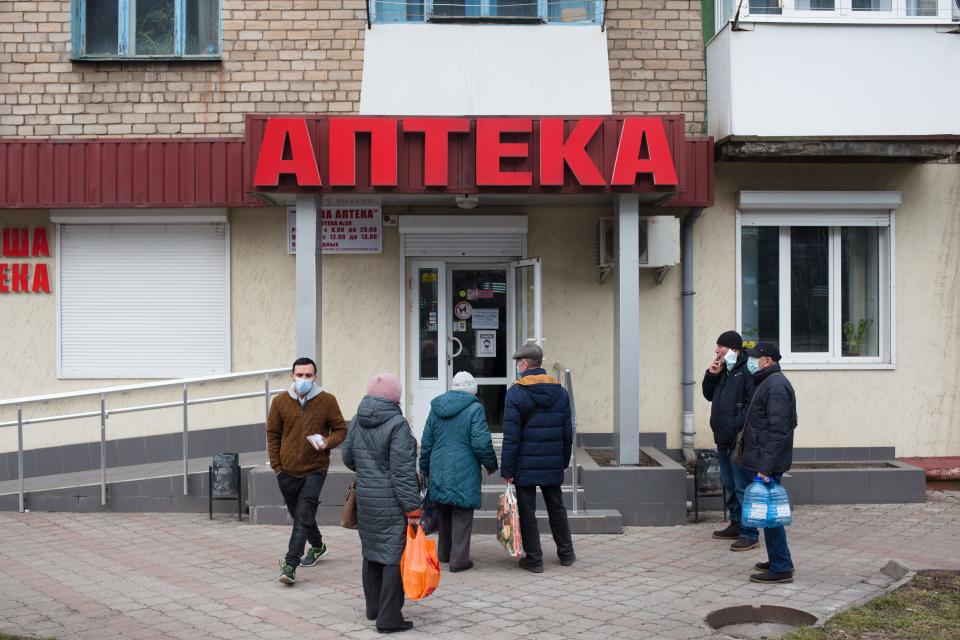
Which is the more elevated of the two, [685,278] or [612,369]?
[685,278]

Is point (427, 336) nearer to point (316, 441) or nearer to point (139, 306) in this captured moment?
point (139, 306)

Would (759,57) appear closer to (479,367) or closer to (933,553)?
(479,367)

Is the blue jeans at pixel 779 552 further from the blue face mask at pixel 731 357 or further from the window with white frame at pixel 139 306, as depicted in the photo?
the window with white frame at pixel 139 306

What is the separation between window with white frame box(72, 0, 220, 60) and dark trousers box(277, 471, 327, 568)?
592cm

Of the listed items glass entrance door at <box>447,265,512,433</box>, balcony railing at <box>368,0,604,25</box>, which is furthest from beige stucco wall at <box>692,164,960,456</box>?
balcony railing at <box>368,0,604,25</box>

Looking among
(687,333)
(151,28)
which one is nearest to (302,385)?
(687,333)

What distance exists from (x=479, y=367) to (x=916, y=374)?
Result: 4.90 m

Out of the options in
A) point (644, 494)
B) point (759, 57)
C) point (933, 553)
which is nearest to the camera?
point (933, 553)

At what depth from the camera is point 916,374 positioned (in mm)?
11008

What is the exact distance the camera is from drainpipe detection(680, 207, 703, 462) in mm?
10891

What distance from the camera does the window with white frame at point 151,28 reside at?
36.5ft

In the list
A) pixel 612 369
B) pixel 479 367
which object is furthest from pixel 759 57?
pixel 479 367

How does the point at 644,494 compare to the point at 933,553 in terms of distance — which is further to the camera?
the point at 644,494

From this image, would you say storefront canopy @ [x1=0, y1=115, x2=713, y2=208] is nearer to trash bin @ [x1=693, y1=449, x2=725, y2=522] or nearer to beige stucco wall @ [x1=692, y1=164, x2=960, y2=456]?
beige stucco wall @ [x1=692, y1=164, x2=960, y2=456]
